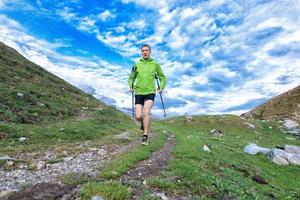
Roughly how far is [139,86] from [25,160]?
21.8 feet

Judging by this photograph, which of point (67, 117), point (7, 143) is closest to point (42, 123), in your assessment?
point (67, 117)

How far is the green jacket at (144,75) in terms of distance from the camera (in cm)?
1659

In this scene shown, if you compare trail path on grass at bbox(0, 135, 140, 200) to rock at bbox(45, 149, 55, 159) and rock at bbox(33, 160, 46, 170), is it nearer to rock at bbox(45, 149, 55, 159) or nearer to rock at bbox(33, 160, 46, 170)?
rock at bbox(33, 160, 46, 170)

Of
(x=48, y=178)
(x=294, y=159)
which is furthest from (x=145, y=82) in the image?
(x=294, y=159)

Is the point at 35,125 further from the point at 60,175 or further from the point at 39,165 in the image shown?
the point at 60,175

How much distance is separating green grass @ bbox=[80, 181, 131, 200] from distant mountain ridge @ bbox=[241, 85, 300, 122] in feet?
260

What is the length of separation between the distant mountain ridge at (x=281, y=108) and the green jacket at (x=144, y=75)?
72.1 meters

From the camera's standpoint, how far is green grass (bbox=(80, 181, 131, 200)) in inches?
321

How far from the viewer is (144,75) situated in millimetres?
16609

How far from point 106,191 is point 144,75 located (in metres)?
9.10

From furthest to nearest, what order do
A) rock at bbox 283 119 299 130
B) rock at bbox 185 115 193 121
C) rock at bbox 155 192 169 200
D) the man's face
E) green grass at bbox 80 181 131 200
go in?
rock at bbox 185 115 193 121
rock at bbox 283 119 299 130
the man's face
rock at bbox 155 192 169 200
green grass at bbox 80 181 131 200

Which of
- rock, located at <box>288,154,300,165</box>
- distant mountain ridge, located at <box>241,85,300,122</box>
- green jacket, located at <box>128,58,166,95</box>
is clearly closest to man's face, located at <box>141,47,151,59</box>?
green jacket, located at <box>128,58,166,95</box>

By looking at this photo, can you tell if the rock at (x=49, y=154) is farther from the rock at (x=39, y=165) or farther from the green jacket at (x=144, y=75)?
the green jacket at (x=144, y=75)

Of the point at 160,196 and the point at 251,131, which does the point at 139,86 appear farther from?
the point at 251,131
